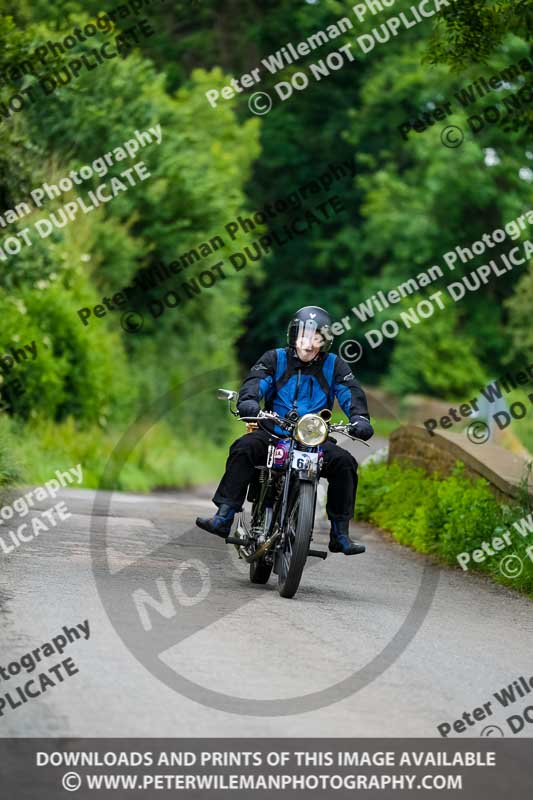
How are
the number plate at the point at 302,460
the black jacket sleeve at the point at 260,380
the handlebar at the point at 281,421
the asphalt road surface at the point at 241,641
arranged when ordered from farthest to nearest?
the black jacket sleeve at the point at 260,380 < the handlebar at the point at 281,421 < the number plate at the point at 302,460 < the asphalt road surface at the point at 241,641

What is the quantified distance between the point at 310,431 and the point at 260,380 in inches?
29.0

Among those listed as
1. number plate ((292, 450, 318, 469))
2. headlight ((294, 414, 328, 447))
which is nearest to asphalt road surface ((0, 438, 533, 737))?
number plate ((292, 450, 318, 469))

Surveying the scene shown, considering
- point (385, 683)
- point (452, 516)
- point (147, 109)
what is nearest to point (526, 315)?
point (147, 109)

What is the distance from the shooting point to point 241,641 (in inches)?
326

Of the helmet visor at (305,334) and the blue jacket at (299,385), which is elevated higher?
the helmet visor at (305,334)

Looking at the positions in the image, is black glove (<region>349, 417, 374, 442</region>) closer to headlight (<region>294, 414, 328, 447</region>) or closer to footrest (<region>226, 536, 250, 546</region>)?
headlight (<region>294, 414, 328, 447</region>)

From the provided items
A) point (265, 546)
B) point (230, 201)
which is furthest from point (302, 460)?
point (230, 201)

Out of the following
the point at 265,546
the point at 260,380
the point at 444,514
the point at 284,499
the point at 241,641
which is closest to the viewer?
the point at 241,641

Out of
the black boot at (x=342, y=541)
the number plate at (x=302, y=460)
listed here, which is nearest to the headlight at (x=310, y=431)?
the number plate at (x=302, y=460)

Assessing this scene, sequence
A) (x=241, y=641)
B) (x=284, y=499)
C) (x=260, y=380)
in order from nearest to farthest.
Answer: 1. (x=241, y=641)
2. (x=284, y=499)
3. (x=260, y=380)

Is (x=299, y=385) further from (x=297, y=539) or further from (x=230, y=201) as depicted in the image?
(x=230, y=201)

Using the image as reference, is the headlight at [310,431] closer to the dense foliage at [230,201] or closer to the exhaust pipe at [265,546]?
the exhaust pipe at [265,546]

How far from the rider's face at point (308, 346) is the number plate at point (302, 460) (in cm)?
84

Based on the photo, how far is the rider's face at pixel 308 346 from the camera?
33.5 feet
